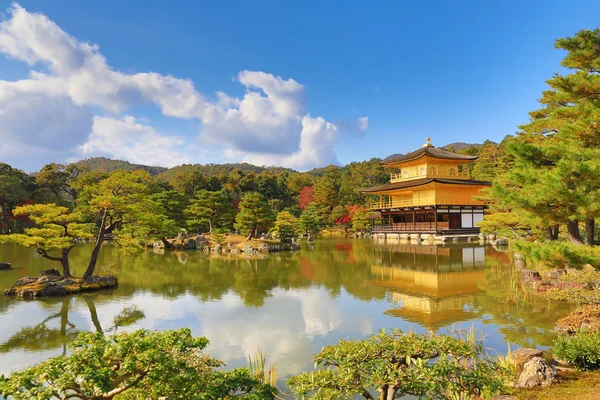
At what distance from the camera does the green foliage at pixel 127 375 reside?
94.0 inches

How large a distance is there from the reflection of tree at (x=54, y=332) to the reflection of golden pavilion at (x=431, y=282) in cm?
573

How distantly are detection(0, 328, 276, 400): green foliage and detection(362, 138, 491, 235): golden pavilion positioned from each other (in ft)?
80.1

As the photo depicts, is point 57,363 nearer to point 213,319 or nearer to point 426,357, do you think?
point 426,357

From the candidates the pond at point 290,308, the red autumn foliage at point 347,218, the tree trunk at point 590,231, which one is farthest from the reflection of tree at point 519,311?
the red autumn foliage at point 347,218

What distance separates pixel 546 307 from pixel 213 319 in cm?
711

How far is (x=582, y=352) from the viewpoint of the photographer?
4359 millimetres

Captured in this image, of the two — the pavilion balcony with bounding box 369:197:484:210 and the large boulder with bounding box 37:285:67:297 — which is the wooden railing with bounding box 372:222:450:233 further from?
the large boulder with bounding box 37:285:67:297

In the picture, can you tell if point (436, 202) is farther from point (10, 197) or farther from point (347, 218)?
point (10, 197)

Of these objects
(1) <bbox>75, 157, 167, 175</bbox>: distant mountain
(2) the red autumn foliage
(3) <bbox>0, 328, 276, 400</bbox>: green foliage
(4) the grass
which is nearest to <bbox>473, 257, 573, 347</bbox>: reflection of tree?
(4) the grass

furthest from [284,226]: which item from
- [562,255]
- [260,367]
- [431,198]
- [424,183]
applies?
[562,255]

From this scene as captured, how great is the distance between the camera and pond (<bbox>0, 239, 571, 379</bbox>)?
6188mm

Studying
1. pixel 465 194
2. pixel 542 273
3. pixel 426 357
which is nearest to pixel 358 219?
pixel 465 194

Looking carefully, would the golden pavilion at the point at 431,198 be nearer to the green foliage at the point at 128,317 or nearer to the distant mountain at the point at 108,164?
the green foliage at the point at 128,317

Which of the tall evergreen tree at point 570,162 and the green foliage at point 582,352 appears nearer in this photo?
the green foliage at point 582,352
